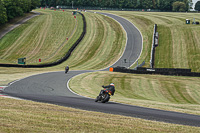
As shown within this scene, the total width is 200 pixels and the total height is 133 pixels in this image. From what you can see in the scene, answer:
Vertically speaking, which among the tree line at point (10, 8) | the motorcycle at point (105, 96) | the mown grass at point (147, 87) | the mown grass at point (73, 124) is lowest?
the mown grass at point (147, 87)

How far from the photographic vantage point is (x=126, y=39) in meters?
79.3

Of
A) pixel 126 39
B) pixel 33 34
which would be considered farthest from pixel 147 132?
pixel 33 34

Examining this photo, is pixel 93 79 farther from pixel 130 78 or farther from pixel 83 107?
pixel 83 107

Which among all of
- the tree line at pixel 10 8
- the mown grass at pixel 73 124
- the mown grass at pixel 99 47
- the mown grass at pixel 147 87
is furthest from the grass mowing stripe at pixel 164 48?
the tree line at pixel 10 8

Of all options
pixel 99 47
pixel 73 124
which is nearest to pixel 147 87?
pixel 73 124

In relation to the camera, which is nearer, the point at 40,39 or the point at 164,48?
the point at 164,48

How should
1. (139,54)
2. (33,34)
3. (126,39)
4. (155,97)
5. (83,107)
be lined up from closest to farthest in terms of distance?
(83,107)
(155,97)
(139,54)
(126,39)
(33,34)

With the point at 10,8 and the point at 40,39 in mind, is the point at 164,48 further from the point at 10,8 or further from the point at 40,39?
the point at 10,8

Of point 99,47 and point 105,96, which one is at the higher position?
point 105,96

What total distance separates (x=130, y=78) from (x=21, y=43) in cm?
4936

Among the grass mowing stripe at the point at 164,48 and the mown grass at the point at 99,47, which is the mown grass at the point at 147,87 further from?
the mown grass at the point at 99,47

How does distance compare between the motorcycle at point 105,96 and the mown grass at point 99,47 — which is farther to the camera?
the mown grass at point 99,47

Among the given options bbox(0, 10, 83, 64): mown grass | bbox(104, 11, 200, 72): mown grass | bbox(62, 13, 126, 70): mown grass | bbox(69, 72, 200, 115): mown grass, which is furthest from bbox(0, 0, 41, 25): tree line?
bbox(69, 72, 200, 115): mown grass

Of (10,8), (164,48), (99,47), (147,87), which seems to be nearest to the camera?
(147,87)
